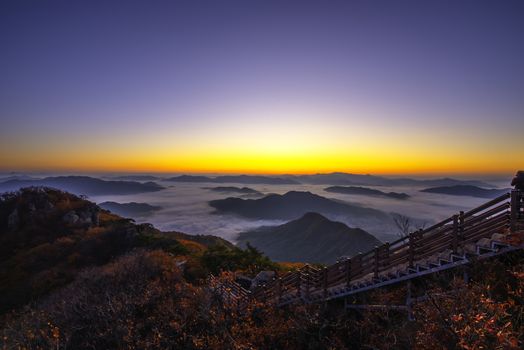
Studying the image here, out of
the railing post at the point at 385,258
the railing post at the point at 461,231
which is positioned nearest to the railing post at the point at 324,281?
the railing post at the point at 385,258

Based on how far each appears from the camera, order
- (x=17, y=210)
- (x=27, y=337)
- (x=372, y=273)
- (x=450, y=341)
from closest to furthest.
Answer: (x=450, y=341)
(x=372, y=273)
(x=27, y=337)
(x=17, y=210)

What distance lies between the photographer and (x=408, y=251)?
430 inches

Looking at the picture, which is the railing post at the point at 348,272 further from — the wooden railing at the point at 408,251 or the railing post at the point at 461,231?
the railing post at the point at 461,231

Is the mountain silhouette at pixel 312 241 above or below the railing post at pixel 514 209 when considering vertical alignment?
below

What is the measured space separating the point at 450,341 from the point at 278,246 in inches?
5630

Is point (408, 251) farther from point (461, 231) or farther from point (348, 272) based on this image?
point (348, 272)

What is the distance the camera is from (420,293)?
11656mm

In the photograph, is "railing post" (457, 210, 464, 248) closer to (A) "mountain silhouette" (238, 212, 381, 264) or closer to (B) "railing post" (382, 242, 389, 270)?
(B) "railing post" (382, 242, 389, 270)

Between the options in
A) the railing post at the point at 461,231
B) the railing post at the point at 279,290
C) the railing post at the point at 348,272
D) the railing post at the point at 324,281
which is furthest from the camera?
the railing post at the point at 279,290

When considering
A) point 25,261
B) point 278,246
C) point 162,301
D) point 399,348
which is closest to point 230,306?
point 162,301

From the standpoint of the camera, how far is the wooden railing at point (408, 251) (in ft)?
29.2

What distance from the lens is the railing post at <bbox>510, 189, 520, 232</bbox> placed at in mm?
8570

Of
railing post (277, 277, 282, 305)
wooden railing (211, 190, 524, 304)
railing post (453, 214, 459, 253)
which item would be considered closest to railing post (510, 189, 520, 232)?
wooden railing (211, 190, 524, 304)

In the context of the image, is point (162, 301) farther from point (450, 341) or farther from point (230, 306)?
point (450, 341)
